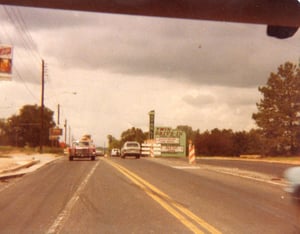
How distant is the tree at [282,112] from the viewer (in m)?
67.8

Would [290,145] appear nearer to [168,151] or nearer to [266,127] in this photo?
[266,127]

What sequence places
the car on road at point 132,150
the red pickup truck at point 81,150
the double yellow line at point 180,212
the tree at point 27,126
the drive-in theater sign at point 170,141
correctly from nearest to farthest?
the double yellow line at point 180,212 → the red pickup truck at point 81,150 → the car on road at point 132,150 → the drive-in theater sign at point 170,141 → the tree at point 27,126

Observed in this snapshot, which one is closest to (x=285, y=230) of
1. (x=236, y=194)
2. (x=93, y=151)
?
(x=236, y=194)

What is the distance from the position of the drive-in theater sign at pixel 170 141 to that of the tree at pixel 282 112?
12.5 metres

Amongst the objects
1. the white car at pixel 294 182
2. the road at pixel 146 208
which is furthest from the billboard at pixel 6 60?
the white car at pixel 294 182

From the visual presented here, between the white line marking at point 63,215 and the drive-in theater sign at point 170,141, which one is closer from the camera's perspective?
the white line marking at point 63,215

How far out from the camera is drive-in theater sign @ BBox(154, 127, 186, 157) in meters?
62.9

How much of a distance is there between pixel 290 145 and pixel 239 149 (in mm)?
47907

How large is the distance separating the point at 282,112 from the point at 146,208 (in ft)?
193

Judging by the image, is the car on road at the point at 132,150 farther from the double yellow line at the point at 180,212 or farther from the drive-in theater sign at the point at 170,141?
the double yellow line at the point at 180,212

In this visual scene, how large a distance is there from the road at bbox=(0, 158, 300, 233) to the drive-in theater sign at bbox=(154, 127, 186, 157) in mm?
43386

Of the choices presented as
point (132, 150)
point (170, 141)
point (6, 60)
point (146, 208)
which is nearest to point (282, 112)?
point (170, 141)

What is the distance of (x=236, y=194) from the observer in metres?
15.8

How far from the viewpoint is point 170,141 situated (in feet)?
208
